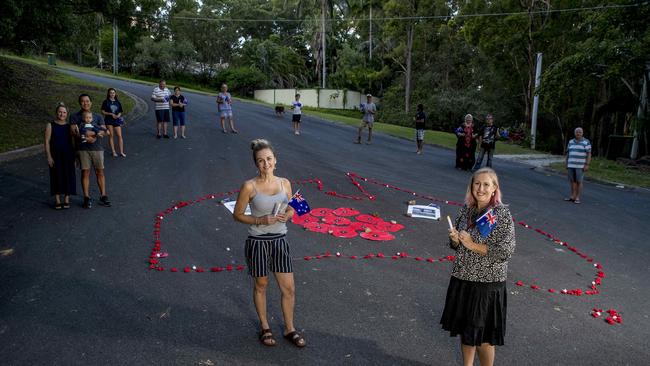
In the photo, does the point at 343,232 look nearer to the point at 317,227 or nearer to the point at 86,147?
the point at 317,227

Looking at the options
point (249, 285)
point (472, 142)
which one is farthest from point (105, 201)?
point (472, 142)

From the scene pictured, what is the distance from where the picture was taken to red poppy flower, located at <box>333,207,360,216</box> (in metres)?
8.86

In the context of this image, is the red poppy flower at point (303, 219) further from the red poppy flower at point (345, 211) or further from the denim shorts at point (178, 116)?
the denim shorts at point (178, 116)

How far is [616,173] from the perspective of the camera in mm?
16328

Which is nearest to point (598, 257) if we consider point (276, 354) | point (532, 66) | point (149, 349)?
point (276, 354)

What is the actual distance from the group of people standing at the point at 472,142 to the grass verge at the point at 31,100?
1191 centimetres

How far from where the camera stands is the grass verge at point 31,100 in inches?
528

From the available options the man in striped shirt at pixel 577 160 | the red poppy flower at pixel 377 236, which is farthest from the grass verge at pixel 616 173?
the red poppy flower at pixel 377 236

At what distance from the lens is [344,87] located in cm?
4700

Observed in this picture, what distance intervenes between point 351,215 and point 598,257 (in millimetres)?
3972

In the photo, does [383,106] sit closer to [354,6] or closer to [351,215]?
[354,6]

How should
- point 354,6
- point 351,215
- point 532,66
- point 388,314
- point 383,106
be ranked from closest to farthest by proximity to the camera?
point 388,314 < point 351,215 < point 532,66 < point 383,106 < point 354,6

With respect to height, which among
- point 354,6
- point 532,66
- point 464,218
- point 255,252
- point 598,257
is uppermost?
point 354,6

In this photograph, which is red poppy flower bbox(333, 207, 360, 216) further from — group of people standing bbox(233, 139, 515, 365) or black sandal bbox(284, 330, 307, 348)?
group of people standing bbox(233, 139, 515, 365)
